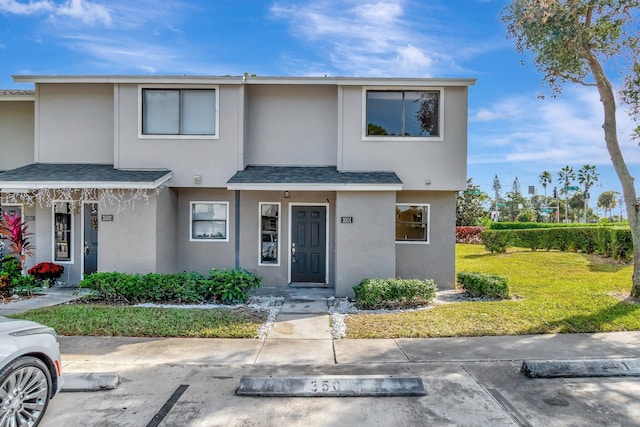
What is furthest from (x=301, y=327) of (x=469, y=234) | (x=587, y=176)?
(x=587, y=176)

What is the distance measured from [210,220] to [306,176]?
3353mm

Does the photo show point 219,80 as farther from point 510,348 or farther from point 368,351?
point 510,348

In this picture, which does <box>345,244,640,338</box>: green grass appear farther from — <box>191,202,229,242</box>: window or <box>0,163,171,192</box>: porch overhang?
<box>0,163,171,192</box>: porch overhang

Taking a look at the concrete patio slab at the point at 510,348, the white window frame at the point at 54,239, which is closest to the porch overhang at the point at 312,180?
the concrete patio slab at the point at 510,348

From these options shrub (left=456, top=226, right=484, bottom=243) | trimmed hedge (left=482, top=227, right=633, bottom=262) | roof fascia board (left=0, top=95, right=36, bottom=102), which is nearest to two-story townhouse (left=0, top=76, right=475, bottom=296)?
roof fascia board (left=0, top=95, right=36, bottom=102)

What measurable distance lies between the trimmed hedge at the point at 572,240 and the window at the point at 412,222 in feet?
30.0

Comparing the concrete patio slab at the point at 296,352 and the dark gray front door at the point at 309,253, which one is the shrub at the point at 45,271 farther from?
the concrete patio slab at the point at 296,352

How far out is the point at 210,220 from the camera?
11.0 metres

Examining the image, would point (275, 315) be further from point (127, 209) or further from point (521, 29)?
point (521, 29)

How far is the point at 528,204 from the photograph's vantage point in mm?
71500

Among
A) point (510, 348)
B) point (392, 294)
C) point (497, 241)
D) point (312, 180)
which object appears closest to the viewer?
point (510, 348)

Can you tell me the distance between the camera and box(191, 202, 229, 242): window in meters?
11.0

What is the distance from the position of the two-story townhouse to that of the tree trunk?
313cm

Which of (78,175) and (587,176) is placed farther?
(587,176)
